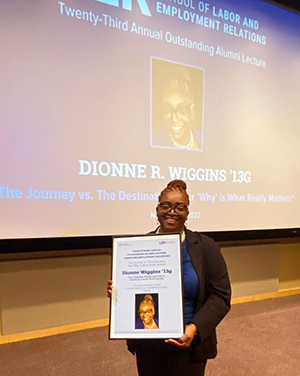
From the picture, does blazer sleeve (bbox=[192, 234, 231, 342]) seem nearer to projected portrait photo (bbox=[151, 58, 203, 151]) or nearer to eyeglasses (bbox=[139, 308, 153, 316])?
eyeglasses (bbox=[139, 308, 153, 316])

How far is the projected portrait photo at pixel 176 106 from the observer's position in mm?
2420

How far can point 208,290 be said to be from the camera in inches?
Result: 44.4

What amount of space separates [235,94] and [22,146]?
1854 millimetres

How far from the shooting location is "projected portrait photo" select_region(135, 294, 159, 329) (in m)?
1.03

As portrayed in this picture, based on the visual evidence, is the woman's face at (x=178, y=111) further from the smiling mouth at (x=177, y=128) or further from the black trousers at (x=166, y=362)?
the black trousers at (x=166, y=362)

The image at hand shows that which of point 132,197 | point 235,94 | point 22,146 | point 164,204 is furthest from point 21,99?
point 235,94

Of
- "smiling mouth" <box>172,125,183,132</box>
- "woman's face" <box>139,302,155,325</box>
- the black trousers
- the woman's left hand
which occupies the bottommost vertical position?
the black trousers

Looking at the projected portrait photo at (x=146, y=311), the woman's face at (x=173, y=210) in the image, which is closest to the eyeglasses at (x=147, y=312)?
the projected portrait photo at (x=146, y=311)

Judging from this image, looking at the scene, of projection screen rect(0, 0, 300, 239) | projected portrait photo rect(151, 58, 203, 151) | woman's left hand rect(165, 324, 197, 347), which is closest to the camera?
woman's left hand rect(165, 324, 197, 347)

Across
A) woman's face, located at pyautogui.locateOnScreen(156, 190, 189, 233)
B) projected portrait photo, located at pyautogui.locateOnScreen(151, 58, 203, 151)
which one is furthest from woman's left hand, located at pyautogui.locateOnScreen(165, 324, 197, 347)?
projected portrait photo, located at pyautogui.locateOnScreen(151, 58, 203, 151)

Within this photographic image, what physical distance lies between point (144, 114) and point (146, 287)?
5.23ft

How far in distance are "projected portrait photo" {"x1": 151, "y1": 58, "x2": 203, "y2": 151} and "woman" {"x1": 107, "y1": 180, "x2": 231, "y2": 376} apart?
1378 mm

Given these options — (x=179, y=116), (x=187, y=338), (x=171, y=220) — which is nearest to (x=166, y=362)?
(x=187, y=338)

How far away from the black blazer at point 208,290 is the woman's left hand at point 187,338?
0.15 ft
